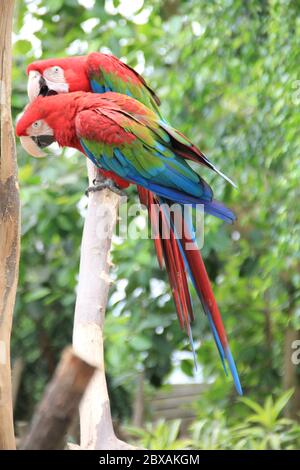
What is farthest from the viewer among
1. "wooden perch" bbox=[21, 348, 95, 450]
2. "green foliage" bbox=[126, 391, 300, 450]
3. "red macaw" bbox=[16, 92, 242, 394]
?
"green foliage" bbox=[126, 391, 300, 450]

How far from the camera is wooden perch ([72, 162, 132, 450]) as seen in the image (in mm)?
819

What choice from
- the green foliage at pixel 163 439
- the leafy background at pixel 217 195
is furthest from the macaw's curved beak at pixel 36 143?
the green foliage at pixel 163 439

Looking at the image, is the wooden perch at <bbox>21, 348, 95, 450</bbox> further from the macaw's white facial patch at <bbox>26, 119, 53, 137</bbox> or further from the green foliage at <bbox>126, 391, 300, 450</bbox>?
the green foliage at <bbox>126, 391, 300, 450</bbox>

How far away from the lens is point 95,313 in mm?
908

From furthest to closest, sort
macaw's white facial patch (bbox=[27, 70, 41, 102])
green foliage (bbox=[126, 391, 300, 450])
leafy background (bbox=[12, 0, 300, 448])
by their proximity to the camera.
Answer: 1. green foliage (bbox=[126, 391, 300, 450])
2. leafy background (bbox=[12, 0, 300, 448])
3. macaw's white facial patch (bbox=[27, 70, 41, 102])

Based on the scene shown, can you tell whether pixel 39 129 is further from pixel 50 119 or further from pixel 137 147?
pixel 137 147

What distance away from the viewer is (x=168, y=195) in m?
1.04

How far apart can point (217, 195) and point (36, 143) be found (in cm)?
76

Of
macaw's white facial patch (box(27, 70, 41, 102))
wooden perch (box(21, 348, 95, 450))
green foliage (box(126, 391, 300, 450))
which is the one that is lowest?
green foliage (box(126, 391, 300, 450))

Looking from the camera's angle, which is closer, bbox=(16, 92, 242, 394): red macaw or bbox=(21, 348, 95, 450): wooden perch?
bbox=(21, 348, 95, 450): wooden perch

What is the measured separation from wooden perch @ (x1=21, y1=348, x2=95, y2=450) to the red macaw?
0.48 m

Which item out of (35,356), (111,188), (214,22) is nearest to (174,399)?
(35,356)

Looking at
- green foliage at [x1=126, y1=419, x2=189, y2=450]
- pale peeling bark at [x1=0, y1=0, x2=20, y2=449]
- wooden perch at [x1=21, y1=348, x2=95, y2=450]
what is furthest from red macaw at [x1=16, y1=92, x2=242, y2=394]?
green foliage at [x1=126, y1=419, x2=189, y2=450]

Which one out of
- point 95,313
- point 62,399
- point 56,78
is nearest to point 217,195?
point 56,78
